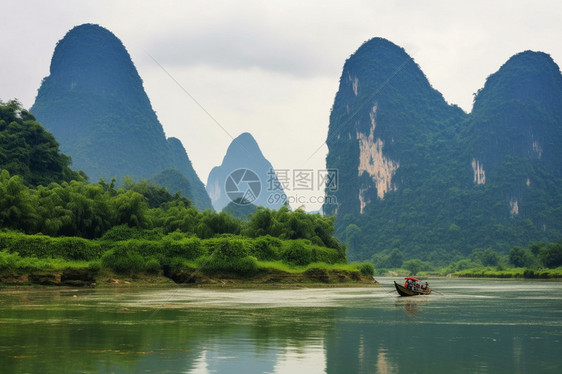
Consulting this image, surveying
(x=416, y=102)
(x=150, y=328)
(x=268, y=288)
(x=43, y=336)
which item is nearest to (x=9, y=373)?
(x=43, y=336)

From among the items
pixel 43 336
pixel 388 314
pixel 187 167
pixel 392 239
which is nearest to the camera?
pixel 43 336

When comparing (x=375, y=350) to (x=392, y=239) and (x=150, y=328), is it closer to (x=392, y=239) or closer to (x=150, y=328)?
(x=150, y=328)

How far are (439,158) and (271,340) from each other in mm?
127064

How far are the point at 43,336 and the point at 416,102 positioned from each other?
139058 mm

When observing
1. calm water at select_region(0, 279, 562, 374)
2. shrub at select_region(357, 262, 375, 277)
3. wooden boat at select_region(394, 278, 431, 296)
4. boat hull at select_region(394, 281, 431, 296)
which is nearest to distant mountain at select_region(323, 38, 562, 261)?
shrub at select_region(357, 262, 375, 277)

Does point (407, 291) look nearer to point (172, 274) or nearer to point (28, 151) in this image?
point (172, 274)

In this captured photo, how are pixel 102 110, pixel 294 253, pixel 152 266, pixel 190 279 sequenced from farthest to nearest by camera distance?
pixel 102 110 → pixel 294 253 → pixel 190 279 → pixel 152 266

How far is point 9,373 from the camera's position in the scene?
8578 millimetres

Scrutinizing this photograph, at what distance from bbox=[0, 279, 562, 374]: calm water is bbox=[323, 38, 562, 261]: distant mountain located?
96.3 m

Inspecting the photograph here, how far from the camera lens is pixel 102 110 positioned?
139250 millimetres

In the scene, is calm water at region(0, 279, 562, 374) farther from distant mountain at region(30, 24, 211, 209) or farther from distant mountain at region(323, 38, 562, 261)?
distant mountain at region(30, 24, 211, 209)

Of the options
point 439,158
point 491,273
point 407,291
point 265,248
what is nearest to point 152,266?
point 265,248

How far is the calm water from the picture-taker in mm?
9562

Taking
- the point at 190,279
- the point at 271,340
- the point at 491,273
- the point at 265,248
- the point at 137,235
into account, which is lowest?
the point at 271,340
